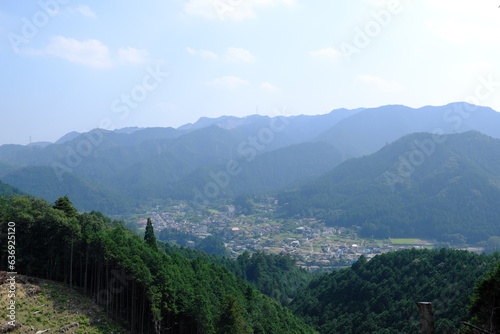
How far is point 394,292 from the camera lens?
134 feet

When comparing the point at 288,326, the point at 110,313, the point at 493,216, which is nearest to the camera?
the point at 110,313

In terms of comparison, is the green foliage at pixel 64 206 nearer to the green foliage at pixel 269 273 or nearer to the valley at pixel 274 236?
the green foliage at pixel 269 273

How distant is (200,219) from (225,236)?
31.9 meters

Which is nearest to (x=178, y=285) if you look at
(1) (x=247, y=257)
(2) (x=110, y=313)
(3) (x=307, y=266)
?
(2) (x=110, y=313)

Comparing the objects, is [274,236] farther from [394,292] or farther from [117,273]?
[117,273]

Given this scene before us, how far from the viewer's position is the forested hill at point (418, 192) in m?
130

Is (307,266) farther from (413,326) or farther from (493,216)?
(493,216)

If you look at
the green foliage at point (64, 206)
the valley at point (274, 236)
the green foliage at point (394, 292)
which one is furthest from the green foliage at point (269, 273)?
the green foliage at point (64, 206)

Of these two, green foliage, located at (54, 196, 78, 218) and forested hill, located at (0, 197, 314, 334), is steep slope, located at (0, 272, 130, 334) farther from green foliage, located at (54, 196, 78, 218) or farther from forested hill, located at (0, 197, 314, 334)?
green foliage, located at (54, 196, 78, 218)

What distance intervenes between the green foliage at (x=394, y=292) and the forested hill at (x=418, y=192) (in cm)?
8686

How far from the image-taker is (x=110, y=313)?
24391mm

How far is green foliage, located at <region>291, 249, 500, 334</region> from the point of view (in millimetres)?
34562

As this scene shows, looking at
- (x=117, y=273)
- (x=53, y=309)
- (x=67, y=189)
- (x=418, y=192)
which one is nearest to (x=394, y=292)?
(x=117, y=273)

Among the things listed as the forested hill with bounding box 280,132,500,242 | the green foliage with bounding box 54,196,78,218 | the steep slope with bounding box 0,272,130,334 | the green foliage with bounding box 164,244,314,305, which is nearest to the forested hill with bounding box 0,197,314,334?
the steep slope with bounding box 0,272,130,334
